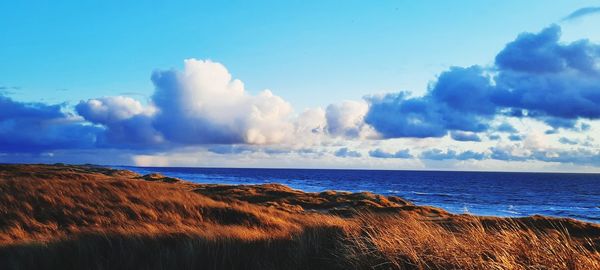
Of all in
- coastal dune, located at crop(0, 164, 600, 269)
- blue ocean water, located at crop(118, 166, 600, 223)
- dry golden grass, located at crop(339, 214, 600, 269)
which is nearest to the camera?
dry golden grass, located at crop(339, 214, 600, 269)

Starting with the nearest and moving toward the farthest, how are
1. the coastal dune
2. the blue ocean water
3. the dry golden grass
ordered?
the dry golden grass, the coastal dune, the blue ocean water

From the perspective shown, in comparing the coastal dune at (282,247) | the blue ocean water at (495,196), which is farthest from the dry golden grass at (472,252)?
the blue ocean water at (495,196)

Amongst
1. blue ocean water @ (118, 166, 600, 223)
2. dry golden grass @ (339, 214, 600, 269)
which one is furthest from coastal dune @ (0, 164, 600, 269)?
blue ocean water @ (118, 166, 600, 223)

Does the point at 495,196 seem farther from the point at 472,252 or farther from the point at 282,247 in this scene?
the point at 472,252

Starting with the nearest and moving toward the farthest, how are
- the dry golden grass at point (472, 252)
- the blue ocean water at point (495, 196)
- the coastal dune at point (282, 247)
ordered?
1. the dry golden grass at point (472, 252)
2. the coastal dune at point (282, 247)
3. the blue ocean water at point (495, 196)

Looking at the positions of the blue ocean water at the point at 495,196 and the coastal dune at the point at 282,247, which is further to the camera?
the blue ocean water at the point at 495,196

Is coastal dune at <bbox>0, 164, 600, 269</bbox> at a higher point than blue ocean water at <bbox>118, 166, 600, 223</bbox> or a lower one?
higher

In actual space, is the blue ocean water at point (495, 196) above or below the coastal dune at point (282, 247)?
below

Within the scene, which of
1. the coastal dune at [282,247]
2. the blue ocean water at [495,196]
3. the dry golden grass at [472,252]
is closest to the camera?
the dry golden grass at [472,252]

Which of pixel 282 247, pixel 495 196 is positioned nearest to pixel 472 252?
pixel 282 247

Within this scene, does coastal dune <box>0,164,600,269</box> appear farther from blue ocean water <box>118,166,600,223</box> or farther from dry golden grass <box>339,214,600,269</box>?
blue ocean water <box>118,166,600,223</box>

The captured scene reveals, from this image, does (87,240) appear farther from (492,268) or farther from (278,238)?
(492,268)

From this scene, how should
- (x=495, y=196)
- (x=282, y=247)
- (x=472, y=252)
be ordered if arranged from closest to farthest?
(x=472, y=252), (x=282, y=247), (x=495, y=196)

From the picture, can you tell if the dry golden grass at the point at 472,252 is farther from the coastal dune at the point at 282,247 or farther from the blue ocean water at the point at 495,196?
the blue ocean water at the point at 495,196
